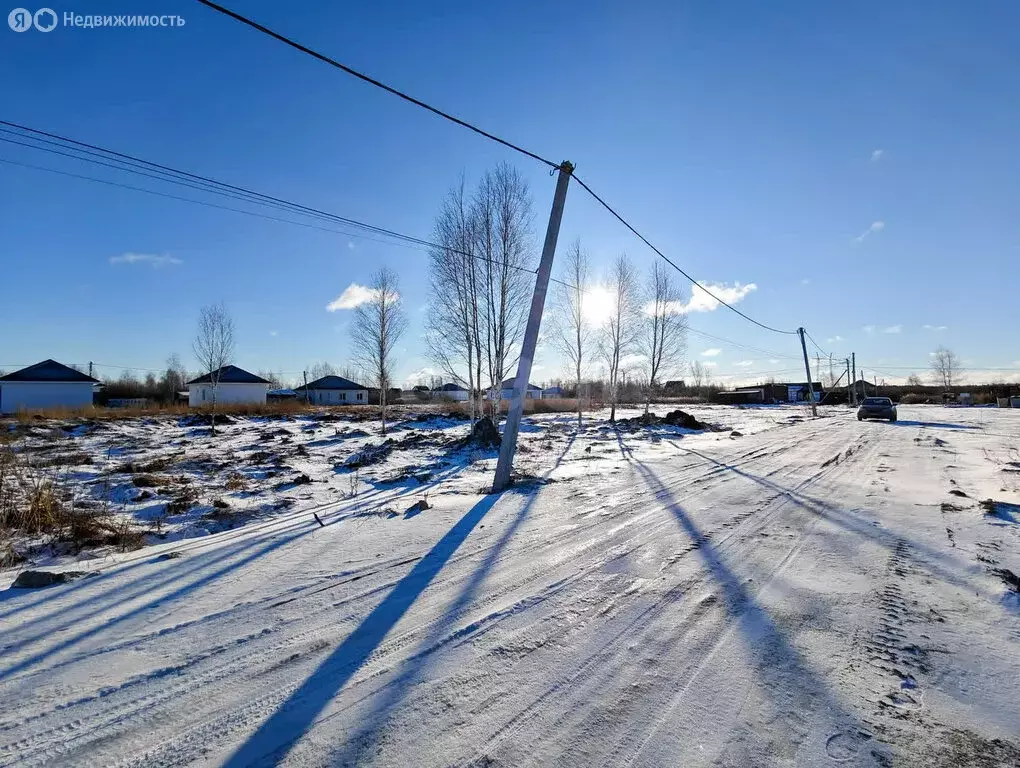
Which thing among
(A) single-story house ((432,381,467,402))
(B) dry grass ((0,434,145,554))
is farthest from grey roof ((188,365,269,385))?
(B) dry grass ((0,434,145,554))

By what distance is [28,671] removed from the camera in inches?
98.7

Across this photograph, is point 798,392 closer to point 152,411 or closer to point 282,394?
point 282,394

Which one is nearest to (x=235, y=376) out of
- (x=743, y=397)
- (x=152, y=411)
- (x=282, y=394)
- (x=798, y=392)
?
(x=152, y=411)

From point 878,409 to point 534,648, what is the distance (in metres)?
31.3

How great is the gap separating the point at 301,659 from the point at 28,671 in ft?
4.58

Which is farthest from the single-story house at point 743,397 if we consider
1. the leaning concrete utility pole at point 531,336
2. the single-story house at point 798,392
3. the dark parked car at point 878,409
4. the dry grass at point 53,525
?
the dry grass at point 53,525

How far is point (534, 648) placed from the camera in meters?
2.70

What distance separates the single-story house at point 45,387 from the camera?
38781 millimetres

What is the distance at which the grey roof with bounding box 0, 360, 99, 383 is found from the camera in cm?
3934

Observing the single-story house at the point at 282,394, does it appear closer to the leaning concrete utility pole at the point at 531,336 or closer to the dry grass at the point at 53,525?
the dry grass at the point at 53,525

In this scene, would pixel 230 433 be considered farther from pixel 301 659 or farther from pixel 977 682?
pixel 977 682

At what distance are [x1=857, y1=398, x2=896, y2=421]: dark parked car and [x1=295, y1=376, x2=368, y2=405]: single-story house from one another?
56609 mm

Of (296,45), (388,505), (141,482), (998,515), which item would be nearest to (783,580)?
(998,515)

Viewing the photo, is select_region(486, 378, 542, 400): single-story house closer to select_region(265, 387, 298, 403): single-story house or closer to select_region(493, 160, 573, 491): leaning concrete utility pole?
select_region(493, 160, 573, 491): leaning concrete utility pole
